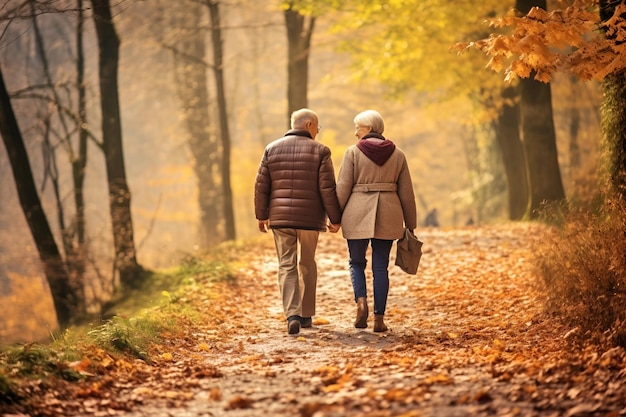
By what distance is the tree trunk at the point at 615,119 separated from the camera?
31.9 ft

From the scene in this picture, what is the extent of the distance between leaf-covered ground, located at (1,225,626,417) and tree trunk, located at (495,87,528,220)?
10.2 metres

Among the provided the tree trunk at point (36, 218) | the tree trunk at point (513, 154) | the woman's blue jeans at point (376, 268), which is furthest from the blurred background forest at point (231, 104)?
the woman's blue jeans at point (376, 268)

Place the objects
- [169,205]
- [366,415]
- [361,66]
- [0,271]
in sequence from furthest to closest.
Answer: [169,205], [0,271], [361,66], [366,415]

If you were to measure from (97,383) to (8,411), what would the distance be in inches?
36.6

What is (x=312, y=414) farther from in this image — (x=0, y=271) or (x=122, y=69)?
(x=122, y=69)

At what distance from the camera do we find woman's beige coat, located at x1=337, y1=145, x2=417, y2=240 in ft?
29.1

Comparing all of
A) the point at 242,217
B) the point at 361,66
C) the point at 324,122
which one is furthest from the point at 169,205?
the point at 361,66

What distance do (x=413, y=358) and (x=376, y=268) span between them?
6.31 ft

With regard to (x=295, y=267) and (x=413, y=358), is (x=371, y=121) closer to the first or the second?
(x=295, y=267)

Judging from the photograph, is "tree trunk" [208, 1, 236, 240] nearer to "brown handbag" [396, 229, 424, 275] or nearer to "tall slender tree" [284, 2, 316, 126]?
"tall slender tree" [284, 2, 316, 126]

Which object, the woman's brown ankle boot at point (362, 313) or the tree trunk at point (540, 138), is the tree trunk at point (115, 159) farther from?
the tree trunk at point (540, 138)

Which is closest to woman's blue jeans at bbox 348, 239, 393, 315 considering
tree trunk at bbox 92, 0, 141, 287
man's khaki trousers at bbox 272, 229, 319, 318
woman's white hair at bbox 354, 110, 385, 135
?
man's khaki trousers at bbox 272, 229, 319, 318

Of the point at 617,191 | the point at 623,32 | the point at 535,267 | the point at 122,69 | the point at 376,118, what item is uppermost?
the point at 122,69

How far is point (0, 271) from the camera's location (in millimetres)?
27953
